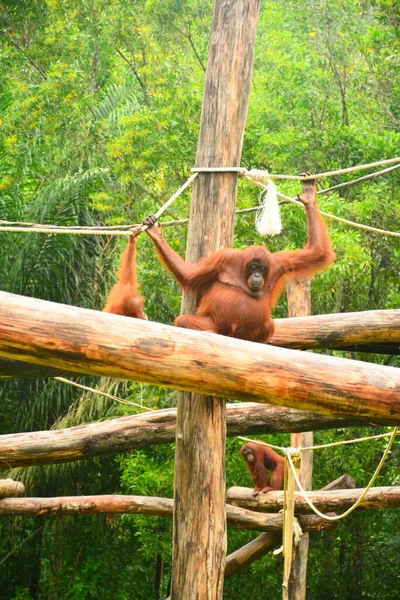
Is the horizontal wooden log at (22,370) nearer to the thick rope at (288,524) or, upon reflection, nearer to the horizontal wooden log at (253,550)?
the thick rope at (288,524)

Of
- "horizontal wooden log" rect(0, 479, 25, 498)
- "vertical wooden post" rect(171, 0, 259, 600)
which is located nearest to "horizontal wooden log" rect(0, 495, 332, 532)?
"horizontal wooden log" rect(0, 479, 25, 498)

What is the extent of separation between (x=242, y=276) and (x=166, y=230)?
14.9 feet

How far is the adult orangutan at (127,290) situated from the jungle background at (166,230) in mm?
3231

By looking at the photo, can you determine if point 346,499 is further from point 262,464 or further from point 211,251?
point 211,251

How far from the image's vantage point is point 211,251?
14.3ft

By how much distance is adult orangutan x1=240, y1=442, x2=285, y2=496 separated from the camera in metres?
7.90

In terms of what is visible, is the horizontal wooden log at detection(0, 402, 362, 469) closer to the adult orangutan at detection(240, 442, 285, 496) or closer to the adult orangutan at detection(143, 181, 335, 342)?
the adult orangutan at detection(143, 181, 335, 342)

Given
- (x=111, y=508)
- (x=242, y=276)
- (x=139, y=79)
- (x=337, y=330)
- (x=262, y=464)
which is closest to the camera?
(x=242, y=276)

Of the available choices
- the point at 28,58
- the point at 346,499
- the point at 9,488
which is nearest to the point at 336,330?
the point at 346,499

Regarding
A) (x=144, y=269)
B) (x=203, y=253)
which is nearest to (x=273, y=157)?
(x=144, y=269)

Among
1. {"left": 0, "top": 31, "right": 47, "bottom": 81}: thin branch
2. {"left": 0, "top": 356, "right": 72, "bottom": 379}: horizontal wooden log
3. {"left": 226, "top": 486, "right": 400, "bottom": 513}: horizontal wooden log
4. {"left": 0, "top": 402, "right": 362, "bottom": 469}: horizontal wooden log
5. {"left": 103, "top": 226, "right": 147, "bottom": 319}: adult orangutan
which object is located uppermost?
{"left": 0, "top": 31, "right": 47, "bottom": 81}: thin branch

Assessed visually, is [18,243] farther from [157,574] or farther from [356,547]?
[356,547]

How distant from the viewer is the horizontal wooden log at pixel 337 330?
533cm

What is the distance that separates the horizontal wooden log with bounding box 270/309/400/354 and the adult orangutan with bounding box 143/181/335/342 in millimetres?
232
